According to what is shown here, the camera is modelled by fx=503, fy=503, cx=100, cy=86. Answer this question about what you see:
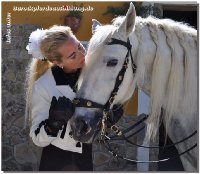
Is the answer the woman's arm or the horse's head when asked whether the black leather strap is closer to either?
the horse's head

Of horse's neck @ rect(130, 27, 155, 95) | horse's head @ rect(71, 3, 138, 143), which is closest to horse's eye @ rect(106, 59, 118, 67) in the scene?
horse's head @ rect(71, 3, 138, 143)

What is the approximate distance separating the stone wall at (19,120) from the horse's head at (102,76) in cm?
268

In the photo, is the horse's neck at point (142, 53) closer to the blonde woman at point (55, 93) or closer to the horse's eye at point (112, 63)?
the horse's eye at point (112, 63)

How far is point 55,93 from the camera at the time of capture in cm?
278

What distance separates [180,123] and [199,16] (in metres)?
0.73

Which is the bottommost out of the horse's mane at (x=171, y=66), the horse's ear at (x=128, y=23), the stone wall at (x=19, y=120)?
the stone wall at (x=19, y=120)

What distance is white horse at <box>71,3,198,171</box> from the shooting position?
2.65 m

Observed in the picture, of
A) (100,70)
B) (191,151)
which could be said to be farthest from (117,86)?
(191,151)

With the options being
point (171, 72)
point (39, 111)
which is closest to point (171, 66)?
point (171, 72)

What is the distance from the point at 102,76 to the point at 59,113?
0.30 meters

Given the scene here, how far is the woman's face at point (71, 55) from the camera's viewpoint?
9.08 feet

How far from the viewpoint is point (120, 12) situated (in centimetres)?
506

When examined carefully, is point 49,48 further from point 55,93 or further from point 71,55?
point 55,93

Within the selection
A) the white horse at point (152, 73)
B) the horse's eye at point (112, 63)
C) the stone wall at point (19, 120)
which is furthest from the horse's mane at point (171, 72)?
the stone wall at point (19, 120)
